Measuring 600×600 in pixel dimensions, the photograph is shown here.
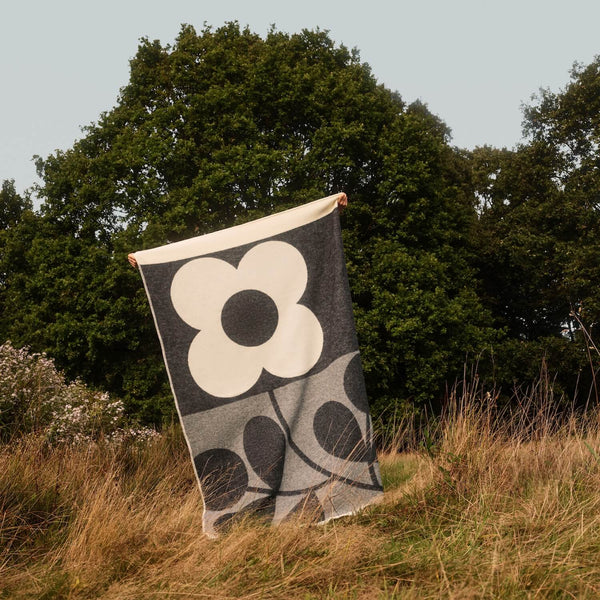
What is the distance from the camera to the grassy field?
2.42 m

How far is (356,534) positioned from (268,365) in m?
1.28

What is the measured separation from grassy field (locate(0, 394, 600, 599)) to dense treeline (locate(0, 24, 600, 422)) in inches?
303

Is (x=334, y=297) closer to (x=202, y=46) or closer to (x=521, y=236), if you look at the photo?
(x=202, y=46)

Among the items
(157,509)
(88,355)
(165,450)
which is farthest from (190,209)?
(157,509)

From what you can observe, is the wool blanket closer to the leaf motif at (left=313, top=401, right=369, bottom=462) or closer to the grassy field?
the leaf motif at (left=313, top=401, right=369, bottom=462)

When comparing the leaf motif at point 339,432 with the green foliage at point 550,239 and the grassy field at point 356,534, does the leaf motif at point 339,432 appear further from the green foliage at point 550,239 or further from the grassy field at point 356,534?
the green foliage at point 550,239

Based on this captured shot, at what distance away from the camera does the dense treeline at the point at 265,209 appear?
1189 cm

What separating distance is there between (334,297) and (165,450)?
2271 millimetres

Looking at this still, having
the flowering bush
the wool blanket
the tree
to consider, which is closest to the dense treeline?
the tree

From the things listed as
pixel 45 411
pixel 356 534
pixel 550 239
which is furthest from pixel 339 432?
pixel 550 239

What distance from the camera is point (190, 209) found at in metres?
11.4

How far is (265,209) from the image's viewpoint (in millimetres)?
12203

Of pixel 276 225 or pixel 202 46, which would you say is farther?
pixel 202 46

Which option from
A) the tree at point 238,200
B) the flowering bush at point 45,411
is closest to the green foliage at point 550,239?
the tree at point 238,200
